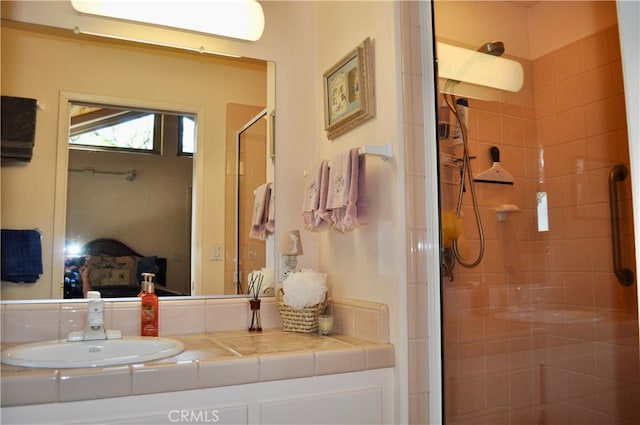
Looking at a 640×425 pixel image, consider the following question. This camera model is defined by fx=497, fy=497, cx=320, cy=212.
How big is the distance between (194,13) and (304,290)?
1.07 meters

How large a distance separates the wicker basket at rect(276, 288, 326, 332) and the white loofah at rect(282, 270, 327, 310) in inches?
0.9

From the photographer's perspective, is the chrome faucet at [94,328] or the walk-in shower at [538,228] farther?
the walk-in shower at [538,228]

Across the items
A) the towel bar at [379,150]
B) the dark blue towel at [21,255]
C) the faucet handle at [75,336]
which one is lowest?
the faucet handle at [75,336]

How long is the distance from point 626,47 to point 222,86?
4.46 feet

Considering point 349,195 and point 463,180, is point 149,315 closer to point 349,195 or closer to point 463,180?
point 349,195

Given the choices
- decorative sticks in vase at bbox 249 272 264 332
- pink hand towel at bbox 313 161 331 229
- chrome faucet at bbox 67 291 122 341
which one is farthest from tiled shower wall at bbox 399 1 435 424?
chrome faucet at bbox 67 291 122 341

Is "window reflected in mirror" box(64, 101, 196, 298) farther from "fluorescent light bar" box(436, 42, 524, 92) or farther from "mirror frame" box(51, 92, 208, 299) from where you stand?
"fluorescent light bar" box(436, 42, 524, 92)

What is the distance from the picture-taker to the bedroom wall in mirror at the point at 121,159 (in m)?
1.62

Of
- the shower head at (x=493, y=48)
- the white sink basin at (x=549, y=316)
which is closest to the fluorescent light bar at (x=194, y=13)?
the shower head at (x=493, y=48)

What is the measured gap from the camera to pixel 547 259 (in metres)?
1.83

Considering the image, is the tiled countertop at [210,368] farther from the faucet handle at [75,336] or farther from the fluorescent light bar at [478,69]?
the fluorescent light bar at [478,69]

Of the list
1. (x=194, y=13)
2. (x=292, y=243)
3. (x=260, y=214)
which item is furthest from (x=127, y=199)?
(x=194, y=13)

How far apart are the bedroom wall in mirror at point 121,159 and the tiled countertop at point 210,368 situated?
382mm

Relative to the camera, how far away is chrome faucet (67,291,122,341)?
1.48 m
